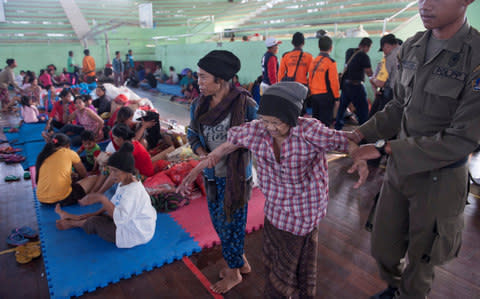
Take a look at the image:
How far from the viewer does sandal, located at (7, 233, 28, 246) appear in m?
2.93

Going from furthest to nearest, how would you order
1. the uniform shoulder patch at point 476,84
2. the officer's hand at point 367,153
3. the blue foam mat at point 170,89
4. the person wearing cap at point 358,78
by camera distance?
the blue foam mat at point 170,89 < the person wearing cap at point 358,78 < the officer's hand at point 367,153 < the uniform shoulder patch at point 476,84

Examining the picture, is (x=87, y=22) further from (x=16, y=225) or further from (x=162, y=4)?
(x=16, y=225)

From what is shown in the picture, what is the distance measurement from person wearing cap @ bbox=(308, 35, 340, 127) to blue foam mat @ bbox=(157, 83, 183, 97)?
271 inches

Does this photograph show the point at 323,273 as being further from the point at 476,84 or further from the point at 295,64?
the point at 295,64

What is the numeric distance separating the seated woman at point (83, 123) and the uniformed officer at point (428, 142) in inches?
187

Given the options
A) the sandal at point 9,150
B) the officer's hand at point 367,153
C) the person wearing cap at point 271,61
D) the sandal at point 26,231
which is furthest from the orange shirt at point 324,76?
the sandal at point 9,150

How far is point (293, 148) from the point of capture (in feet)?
5.10

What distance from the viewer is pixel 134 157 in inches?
146

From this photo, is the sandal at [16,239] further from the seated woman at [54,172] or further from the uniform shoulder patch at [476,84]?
the uniform shoulder patch at [476,84]

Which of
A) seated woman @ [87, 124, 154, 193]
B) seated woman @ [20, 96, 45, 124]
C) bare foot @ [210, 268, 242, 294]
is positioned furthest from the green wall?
bare foot @ [210, 268, 242, 294]

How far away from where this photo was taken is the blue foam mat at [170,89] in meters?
11.4

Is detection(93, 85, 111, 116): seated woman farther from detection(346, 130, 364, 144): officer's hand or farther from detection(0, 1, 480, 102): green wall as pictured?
detection(346, 130, 364, 144): officer's hand

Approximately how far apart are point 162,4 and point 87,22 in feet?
13.9

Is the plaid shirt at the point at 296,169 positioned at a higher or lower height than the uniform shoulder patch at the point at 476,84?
lower
